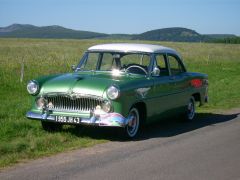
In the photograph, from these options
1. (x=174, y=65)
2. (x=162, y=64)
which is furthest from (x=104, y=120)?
(x=174, y=65)

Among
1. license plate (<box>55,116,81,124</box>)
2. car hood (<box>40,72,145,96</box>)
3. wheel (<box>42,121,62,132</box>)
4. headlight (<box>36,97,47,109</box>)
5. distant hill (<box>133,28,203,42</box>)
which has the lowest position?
distant hill (<box>133,28,203,42</box>)

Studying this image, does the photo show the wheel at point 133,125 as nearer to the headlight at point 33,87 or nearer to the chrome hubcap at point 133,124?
the chrome hubcap at point 133,124

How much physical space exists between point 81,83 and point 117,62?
1.55 m

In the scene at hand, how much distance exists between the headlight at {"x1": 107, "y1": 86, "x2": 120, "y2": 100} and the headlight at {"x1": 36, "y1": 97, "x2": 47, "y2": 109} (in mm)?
1214

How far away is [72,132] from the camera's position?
9.21 meters

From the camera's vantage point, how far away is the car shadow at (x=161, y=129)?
920 centimetres

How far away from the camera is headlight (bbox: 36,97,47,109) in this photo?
885 centimetres

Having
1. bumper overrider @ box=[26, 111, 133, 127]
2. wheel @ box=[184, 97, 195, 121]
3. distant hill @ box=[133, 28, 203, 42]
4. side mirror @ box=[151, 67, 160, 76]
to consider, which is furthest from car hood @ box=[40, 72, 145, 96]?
distant hill @ box=[133, 28, 203, 42]

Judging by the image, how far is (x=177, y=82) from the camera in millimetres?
10680

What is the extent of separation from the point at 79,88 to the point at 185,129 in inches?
114

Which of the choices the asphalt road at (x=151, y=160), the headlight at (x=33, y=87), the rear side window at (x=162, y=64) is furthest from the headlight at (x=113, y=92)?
the rear side window at (x=162, y=64)

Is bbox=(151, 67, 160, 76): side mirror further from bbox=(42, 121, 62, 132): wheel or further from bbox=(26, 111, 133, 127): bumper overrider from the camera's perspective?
bbox=(42, 121, 62, 132): wheel

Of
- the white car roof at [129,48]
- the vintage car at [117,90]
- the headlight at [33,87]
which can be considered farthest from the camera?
the white car roof at [129,48]

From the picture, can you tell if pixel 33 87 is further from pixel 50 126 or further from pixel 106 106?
pixel 106 106
